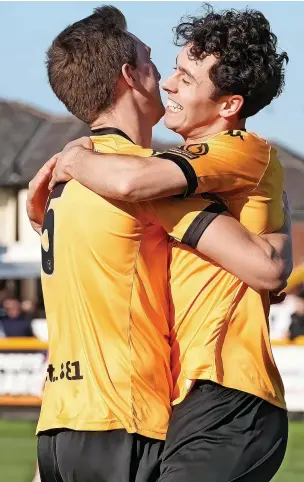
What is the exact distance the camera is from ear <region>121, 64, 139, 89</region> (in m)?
4.10

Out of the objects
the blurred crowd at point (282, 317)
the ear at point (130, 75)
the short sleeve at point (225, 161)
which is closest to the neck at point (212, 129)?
the short sleeve at point (225, 161)

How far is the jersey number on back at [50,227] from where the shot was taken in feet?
13.3

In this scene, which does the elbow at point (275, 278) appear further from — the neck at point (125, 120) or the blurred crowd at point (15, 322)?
the blurred crowd at point (15, 322)

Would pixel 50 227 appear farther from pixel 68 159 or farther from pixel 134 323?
pixel 134 323

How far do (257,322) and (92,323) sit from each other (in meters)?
0.55

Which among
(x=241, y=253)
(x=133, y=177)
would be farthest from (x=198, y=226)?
(x=133, y=177)

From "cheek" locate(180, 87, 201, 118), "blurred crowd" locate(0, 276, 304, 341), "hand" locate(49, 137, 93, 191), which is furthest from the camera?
"blurred crowd" locate(0, 276, 304, 341)

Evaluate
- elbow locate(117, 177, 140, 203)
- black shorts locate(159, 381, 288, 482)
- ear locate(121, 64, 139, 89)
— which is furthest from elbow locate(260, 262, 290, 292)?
ear locate(121, 64, 139, 89)

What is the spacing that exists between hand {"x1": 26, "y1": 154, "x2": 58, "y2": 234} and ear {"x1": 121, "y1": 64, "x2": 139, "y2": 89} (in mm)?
422

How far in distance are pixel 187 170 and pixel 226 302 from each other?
0.46 metres

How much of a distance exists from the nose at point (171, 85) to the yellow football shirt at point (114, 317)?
13.4 inches

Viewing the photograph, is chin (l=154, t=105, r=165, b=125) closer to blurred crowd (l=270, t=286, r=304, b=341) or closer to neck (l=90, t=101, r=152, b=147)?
neck (l=90, t=101, r=152, b=147)

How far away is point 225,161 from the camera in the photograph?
390 cm

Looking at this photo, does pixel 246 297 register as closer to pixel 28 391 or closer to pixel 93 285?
pixel 93 285
